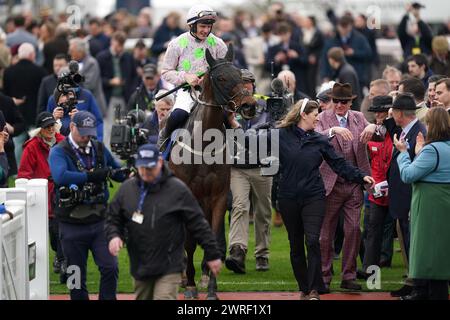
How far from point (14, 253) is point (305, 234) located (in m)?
3.11

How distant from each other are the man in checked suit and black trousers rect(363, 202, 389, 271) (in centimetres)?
26

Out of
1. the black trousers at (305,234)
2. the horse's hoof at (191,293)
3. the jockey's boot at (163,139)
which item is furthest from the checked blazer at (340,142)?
the horse's hoof at (191,293)

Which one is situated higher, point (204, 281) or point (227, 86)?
point (227, 86)

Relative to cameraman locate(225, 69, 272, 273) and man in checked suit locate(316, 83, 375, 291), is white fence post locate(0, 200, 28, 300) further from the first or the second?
cameraman locate(225, 69, 272, 273)

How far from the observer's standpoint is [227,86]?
13.2 meters

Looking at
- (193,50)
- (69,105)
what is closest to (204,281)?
(193,50)

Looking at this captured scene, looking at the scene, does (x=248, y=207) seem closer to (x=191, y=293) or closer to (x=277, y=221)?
(x=191, y=293)

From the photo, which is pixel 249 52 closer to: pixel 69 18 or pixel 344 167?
pixel 69 18

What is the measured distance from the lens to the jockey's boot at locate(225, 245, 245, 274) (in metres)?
14.9

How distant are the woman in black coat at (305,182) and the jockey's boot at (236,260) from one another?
1762mm

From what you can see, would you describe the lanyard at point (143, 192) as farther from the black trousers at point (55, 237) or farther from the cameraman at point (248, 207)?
the cameraman at point (248, 207)

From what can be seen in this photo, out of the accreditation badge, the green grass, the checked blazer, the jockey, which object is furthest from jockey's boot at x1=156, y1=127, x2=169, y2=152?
the accreditation badge

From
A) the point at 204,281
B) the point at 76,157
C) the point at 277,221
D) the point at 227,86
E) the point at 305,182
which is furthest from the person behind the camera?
the point at 277,221

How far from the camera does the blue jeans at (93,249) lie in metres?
11.8
